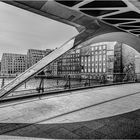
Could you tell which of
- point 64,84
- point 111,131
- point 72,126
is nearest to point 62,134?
point 72,126

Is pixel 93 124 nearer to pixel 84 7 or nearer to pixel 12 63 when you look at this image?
pixel 84 7

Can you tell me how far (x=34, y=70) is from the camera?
600cm

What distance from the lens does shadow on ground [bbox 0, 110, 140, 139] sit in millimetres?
2879

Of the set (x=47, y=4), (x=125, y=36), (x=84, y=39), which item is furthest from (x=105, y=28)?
(x=47, y=4)

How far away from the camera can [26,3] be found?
502cm

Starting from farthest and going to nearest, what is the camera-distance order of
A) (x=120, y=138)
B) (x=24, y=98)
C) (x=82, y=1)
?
(x=24, y=98) → (x=82, y=1) → (x=120, y=138)

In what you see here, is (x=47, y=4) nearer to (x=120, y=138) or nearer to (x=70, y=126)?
(x=70, y=126)

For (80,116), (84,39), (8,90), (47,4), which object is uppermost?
(47,4)

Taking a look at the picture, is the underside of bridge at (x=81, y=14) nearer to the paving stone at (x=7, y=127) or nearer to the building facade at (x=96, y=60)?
the paving stone at (x=7, y=127)

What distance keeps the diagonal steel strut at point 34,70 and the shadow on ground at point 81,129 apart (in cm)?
218

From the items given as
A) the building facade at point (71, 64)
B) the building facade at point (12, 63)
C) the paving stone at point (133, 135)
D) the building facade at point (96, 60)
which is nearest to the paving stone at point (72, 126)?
the paving stone at point (133, 135)

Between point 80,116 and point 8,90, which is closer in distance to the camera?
point 80,116

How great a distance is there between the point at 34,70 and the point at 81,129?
12.5 feet

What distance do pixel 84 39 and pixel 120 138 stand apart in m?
6.55
